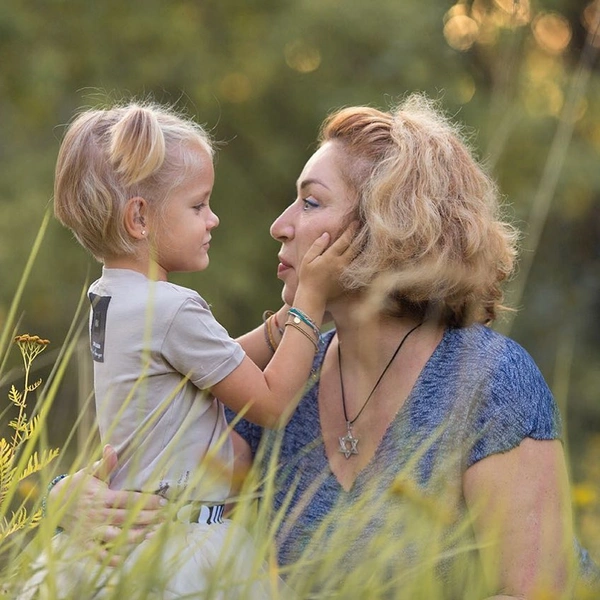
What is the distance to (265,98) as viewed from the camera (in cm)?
895

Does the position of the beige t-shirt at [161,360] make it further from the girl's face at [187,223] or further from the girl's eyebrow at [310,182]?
the girl's eyebrow at [310,182]

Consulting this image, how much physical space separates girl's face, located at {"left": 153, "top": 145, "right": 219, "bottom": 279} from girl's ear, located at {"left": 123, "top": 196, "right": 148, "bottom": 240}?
1.1 inches

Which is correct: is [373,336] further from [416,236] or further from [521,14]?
[521,14]

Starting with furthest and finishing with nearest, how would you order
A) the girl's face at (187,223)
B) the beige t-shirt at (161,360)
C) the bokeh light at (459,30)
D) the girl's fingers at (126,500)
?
the bokeh light at (459,30) → the girl's face at (187,223) → the beige t-shirt at (161,360) → the girl's fingers at (126,500)

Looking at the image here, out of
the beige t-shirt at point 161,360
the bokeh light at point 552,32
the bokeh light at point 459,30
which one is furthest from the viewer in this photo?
the bokeh light at point 552,32

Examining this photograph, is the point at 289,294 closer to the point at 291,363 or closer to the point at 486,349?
the point at 291,363

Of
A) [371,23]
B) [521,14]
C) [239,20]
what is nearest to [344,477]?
[521,14]

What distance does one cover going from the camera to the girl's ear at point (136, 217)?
245cm

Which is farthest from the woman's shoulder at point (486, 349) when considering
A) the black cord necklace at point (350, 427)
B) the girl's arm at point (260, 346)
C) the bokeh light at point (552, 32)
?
the bokeh light at point (552, 32)

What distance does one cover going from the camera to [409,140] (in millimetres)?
2846

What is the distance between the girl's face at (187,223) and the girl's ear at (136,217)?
28 millimetres

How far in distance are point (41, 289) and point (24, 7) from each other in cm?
223

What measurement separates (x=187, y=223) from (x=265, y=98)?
659 centimetres

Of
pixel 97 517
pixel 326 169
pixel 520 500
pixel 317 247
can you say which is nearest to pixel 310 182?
pixel 326 169
